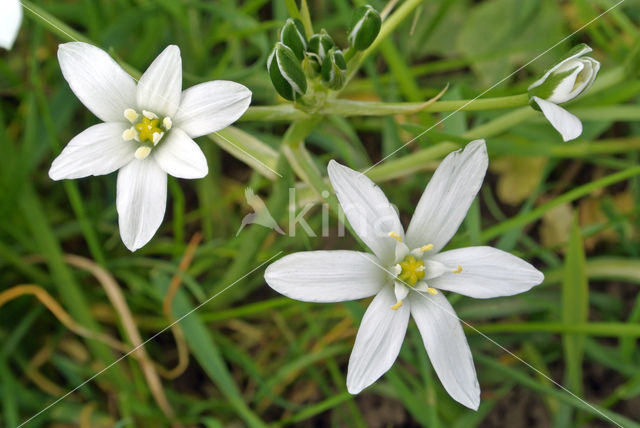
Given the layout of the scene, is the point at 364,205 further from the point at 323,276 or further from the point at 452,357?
the point at 452,357

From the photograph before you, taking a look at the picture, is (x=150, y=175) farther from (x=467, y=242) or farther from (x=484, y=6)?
(x=484, y=6)

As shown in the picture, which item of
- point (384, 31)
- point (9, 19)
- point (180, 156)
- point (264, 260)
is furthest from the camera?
point (264, 260)

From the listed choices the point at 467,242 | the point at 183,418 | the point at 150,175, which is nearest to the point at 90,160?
the point at 150,175

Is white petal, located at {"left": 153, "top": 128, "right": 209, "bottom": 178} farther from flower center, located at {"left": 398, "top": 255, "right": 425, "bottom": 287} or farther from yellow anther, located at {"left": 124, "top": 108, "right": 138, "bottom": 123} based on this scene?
flower center, located at {"left": 398, "top": 255, "right": 425, "bottom": 287}

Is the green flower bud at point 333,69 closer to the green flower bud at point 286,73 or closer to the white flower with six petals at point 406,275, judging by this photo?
the green flower bud at point 286,73

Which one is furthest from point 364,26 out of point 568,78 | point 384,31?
point 568,78

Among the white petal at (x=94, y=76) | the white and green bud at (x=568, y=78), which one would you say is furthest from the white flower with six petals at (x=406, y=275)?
the white petal at (x=94, y=76)
